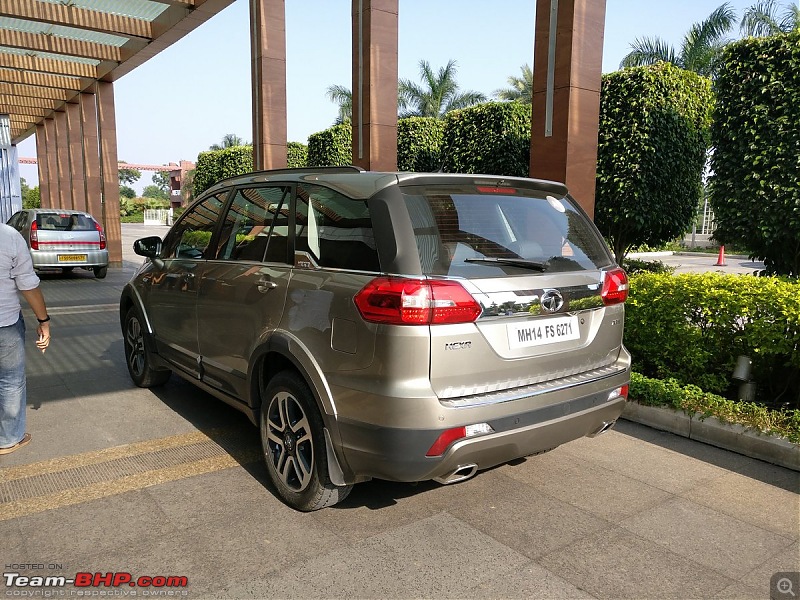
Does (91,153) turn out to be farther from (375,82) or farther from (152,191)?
(152,191)

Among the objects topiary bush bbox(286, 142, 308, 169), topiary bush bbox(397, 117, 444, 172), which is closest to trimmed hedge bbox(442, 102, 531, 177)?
topiary bush bbox(397, 117, 444, 172)

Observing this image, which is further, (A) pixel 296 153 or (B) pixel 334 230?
(A) pixel 296 153

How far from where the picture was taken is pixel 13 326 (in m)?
4.08

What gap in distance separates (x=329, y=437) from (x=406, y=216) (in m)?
1.13

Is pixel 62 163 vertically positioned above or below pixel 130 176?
below

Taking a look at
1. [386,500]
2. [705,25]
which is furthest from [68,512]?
[705,25]

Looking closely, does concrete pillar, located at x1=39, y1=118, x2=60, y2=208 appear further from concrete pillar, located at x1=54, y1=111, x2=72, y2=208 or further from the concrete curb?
the concrete curb

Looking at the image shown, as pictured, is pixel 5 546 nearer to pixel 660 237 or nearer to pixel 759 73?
pixel 759 73

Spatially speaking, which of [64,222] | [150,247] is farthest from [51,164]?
[150,247]

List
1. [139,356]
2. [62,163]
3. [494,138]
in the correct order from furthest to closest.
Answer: [62,163]
[494,138]
[139,356]

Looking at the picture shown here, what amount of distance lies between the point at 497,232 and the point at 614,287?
84cm

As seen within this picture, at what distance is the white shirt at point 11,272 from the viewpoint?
3.94 m

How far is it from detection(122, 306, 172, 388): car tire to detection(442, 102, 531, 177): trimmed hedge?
8.24 meters

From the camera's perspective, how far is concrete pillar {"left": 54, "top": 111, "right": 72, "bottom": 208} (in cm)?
2667
